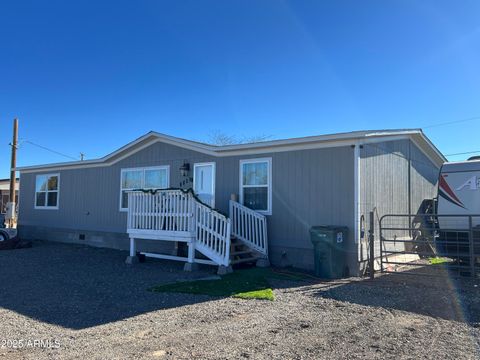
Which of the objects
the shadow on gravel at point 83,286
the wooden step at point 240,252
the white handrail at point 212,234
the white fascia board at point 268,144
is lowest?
the shadow on gravel at point 83,286

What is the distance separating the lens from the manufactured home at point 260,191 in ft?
29.1

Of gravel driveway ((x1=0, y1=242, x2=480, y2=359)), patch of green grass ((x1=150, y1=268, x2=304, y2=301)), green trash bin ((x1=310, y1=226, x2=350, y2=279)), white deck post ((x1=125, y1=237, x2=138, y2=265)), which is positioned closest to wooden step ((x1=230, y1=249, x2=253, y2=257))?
patch of green grass ((x1=150, y1=268, x2=304, y2=301))

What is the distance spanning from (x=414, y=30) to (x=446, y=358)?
8567 millimetres

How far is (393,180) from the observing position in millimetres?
10336

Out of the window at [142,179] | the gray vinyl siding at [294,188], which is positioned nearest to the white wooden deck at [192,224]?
the gray vinyl siding at [294,188]

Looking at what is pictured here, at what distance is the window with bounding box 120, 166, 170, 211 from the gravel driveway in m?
4.61

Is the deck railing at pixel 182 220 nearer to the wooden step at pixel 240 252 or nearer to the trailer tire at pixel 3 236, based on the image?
the wooden step at pixel 240 252

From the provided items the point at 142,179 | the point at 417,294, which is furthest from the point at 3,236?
the point at 417,294

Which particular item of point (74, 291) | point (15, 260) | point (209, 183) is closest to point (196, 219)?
point (209, 183)

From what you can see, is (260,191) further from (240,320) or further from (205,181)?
(240,320)

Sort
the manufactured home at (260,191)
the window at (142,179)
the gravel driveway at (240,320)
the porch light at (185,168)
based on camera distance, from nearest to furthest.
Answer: the gravel driveway at (240,320)
the manufactured home at (260,191)
the porch light at (185,168)
the window at (142,179)

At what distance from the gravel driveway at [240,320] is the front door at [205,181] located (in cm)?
337

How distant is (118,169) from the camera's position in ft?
44.8

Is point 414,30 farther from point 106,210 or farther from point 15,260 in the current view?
point 15,260
